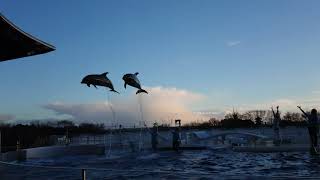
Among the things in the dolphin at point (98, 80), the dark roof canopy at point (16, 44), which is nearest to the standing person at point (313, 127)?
the dolphin at point (98, 80)

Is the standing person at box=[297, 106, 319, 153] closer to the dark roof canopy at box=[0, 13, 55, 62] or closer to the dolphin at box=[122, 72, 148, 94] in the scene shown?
the dolphin at box=[122, 72, 148, 94]

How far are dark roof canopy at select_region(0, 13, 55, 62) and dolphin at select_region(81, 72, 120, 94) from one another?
12.4 m

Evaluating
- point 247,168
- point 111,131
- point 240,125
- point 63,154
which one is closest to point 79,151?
point 63,154

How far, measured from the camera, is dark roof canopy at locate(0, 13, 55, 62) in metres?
11.9

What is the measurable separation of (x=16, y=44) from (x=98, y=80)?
13773 mm

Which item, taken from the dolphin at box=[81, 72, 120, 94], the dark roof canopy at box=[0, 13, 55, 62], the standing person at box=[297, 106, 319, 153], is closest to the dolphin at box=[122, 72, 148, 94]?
the dolphin at box=[81, 72, 120, 94]

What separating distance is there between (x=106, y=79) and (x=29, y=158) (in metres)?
10.5

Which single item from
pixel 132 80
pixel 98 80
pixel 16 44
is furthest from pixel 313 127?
pixel 16 44

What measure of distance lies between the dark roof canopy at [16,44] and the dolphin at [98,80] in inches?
490

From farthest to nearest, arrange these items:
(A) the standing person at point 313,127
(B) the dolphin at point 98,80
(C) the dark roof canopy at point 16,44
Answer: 1. (A) the standing person at point 313,127
2. (B) the dolphin at point 98,80
3. (C) the dark roof canopy at point 16,44

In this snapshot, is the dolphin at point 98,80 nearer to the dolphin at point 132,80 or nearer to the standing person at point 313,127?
the dolphin at point 132,80

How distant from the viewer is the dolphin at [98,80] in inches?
1036

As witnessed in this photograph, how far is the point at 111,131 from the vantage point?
169 ft

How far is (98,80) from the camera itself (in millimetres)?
26688
